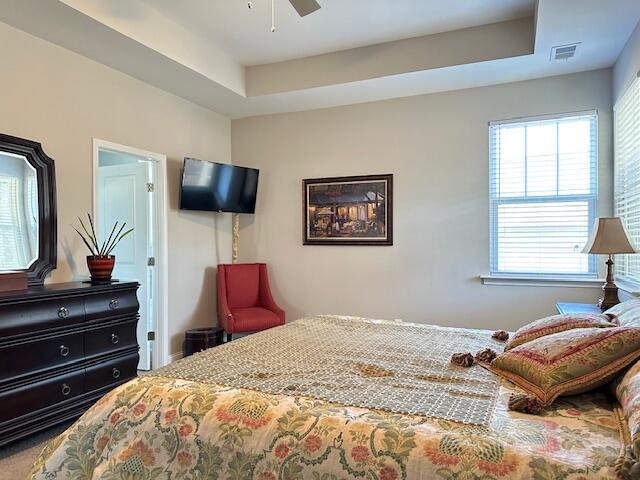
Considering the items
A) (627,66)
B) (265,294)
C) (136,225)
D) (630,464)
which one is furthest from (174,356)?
(627,66)

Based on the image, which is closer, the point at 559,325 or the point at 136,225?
the point at 559,325

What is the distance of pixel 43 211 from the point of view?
10.1ft

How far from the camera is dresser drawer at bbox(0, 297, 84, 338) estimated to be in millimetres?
2420

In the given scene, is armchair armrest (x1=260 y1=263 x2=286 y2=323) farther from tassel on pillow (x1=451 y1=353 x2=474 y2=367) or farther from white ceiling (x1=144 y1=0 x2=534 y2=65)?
tassel on pillow (x1=451 y1=353 x2=474 y2=367)

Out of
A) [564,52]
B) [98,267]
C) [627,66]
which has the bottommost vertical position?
[98,267]

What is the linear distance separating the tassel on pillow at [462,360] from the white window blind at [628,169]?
5.90ft

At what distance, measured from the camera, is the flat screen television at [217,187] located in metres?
4.36

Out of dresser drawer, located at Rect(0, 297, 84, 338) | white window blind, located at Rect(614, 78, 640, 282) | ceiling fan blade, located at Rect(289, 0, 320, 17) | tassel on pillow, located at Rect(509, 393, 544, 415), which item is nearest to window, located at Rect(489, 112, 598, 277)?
white window blind, located at Rect(614, 78, 640, 282)

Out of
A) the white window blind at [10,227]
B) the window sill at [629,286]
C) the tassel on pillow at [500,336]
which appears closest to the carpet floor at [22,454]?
the white window blind at [10,227]

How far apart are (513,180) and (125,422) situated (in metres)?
3.73

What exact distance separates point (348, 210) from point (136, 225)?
211 cm

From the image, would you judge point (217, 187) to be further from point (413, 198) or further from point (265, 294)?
point (413, 198)

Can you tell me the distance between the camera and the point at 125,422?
1523mm

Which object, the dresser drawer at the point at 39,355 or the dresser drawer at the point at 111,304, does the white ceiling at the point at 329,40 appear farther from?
the dresser drawer at the point at 39,355
